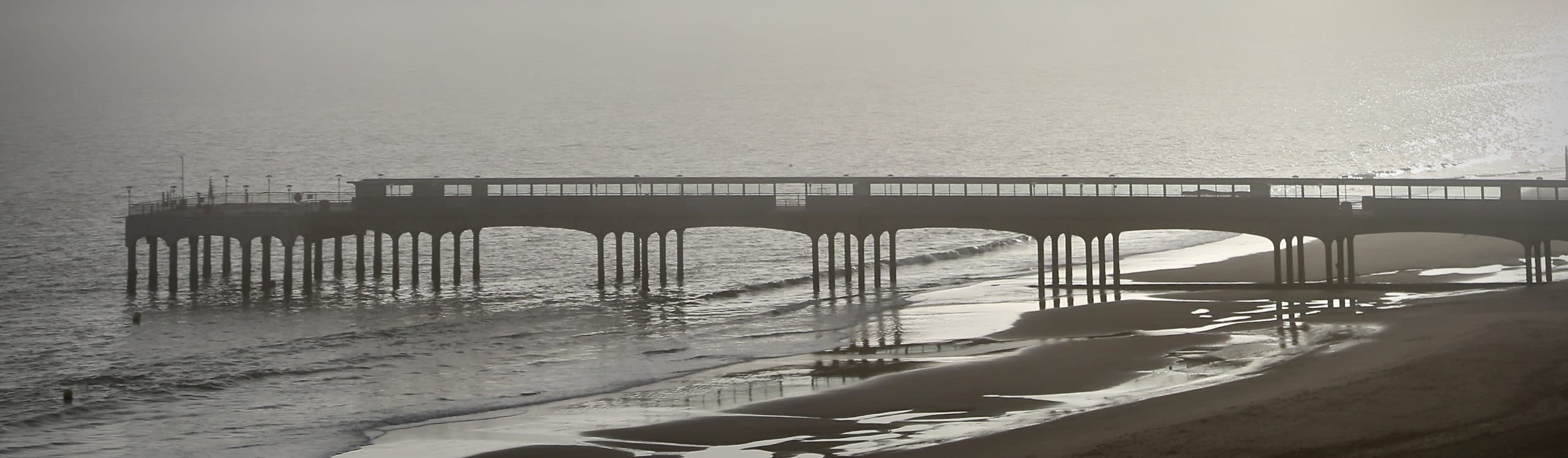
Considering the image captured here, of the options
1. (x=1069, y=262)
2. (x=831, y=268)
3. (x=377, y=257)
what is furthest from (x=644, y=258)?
(x=1069, y=262)

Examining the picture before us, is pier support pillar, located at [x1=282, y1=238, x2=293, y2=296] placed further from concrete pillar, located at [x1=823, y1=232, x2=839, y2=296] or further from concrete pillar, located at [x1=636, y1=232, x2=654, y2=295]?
concrete pillar, located at [x1=823, y1=232, x2=839, y2=296]

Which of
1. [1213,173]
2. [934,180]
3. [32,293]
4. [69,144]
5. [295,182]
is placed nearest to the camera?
[934,180]

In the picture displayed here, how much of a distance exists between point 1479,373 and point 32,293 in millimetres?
71593

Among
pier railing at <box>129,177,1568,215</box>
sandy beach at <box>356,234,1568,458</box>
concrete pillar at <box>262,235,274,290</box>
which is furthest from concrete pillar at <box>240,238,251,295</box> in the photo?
sandy beach at <box>356,234,1568,458</box>

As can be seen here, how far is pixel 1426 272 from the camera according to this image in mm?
70125

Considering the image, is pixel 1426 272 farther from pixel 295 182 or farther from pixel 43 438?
pixel 295 182

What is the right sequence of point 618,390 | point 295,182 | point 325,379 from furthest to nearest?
point 295,182 → point 325,379 → point 618,390

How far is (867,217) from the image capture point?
6556 cm

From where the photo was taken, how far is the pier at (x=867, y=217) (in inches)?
2300

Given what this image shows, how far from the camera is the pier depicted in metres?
58.4

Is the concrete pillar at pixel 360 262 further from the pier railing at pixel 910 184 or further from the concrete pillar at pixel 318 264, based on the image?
the pier railing at pixel 910 184

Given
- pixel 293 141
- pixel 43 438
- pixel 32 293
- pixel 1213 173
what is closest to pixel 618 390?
pixel 43 438

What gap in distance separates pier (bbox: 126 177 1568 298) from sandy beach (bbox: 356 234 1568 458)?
15.9 feet

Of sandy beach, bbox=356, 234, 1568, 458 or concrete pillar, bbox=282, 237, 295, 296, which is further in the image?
concrete pillar, bbox=282, 237, 295, 296
